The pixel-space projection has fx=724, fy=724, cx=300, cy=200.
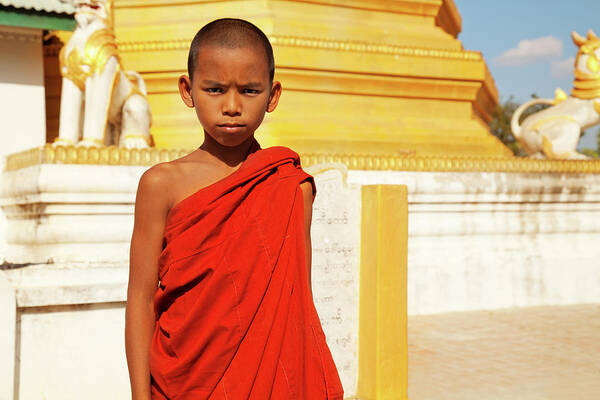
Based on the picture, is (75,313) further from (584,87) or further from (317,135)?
(584,87)

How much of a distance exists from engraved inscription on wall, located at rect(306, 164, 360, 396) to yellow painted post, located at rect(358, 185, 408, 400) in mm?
45

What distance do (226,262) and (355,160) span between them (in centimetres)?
531

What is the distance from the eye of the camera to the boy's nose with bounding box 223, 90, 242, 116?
5.27ft

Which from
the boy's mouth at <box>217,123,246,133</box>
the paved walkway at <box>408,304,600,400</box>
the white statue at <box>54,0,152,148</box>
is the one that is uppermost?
the white statue at <box>54,0,152,148</box>

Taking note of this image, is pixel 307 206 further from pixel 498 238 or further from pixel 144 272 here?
pixel 498 238

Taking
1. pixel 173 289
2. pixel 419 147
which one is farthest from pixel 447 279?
pixel 173 289

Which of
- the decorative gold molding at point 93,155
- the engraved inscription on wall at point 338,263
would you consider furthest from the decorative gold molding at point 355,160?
the engraved inscription on wall at point 338,263

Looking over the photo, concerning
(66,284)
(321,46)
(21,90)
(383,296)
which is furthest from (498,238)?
(21,90)

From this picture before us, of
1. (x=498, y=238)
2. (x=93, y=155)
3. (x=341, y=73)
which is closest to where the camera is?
(x=93, y=155)

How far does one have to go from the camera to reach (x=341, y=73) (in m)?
8.29

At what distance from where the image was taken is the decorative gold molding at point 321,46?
8023mm

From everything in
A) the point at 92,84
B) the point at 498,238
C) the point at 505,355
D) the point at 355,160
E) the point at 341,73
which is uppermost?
the point at 341,73

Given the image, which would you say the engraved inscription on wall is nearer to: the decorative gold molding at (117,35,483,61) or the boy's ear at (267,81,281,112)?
the boy's ear at (267,81,281,112)

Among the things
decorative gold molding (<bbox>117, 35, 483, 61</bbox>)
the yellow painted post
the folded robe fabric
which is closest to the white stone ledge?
the yellow painted post
